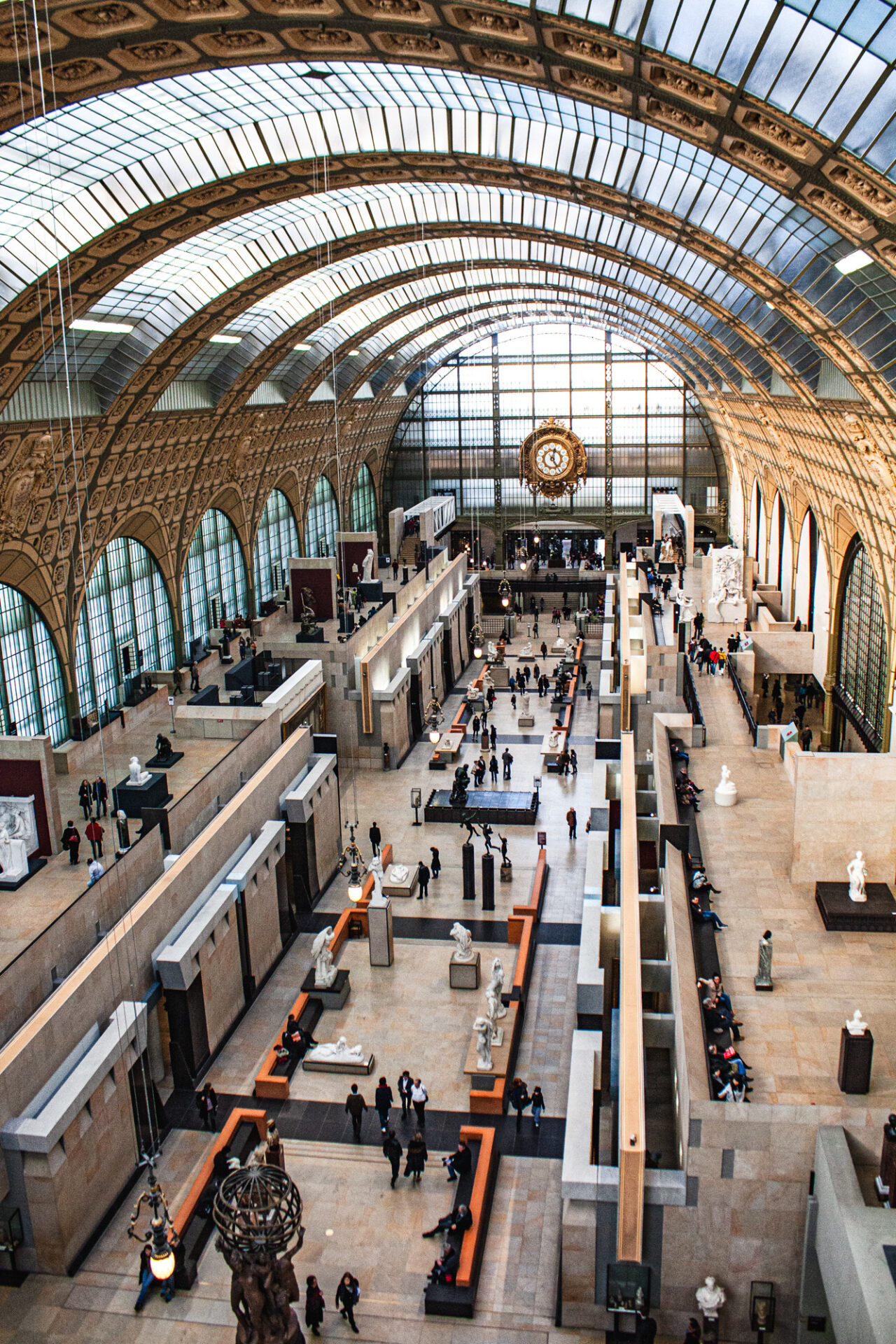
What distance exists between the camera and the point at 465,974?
24.2m

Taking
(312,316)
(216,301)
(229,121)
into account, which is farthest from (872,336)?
(312,316)

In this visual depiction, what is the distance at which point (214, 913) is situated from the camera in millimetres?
21844

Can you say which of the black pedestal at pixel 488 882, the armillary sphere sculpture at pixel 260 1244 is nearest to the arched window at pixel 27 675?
the black pedestal at pixel 488 882

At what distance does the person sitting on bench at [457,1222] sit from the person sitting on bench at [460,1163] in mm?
964

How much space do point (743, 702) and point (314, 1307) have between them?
18737mm

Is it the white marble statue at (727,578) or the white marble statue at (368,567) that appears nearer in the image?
the white marble statue at (727,578)

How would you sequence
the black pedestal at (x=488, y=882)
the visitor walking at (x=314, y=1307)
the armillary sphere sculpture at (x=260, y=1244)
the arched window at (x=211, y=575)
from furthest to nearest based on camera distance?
the arched window at (x=211, y=575)
the black pedestal at (x=488, y=882)
the visitor walking at (x=314, y=1307)
the armillary sphere sculpture at (x=260, y=1244)

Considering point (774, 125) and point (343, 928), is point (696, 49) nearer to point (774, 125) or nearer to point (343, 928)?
point (774, 125)

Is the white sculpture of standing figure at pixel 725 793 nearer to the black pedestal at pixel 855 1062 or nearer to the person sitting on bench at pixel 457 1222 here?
the black pedestal at pixel 855 1062

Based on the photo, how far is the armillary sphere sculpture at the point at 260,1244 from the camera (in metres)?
13.1

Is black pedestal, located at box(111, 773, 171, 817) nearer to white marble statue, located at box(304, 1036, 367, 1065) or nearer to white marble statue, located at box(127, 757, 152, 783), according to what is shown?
white marble statue, located at box(127, 757, 152, 783)

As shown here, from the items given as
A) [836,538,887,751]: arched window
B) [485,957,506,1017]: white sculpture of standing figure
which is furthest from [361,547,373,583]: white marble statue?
[485,957,506,1017]: white sculpture of standing figure

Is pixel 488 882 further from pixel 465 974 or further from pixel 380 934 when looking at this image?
pixel 465 974

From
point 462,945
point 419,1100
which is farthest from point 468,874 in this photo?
point 419,1100
